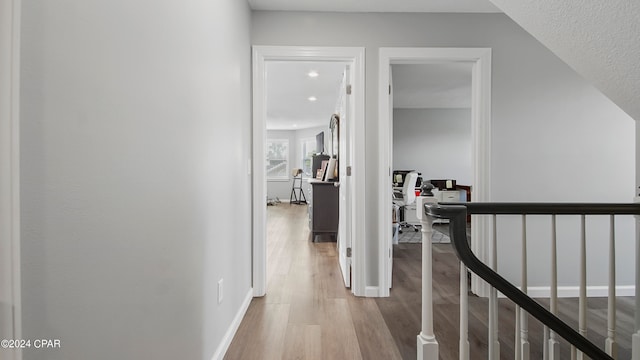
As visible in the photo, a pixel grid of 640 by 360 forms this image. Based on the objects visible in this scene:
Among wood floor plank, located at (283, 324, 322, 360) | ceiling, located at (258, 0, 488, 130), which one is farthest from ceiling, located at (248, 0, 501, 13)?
wood floor plank, located at (283, 324, 322, 360)

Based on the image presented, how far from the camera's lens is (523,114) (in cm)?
239

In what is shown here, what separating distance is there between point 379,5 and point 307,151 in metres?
7.07

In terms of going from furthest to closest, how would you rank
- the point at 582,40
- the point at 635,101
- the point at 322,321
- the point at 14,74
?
1. the point at 322,321
2. the point at 635,101
3. the point at 582,40
4. the point at 14,74

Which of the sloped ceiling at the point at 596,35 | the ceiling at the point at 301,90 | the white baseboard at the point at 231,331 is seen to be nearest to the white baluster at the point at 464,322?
the sloped ceiling at the point at 596,35

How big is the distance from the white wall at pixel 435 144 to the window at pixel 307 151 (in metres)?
3.29

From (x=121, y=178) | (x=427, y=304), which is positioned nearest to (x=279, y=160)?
(x=427, y=304)

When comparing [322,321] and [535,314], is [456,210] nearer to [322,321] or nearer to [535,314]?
[535,314]

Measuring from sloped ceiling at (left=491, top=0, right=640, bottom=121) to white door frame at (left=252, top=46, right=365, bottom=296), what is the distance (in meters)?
1.14

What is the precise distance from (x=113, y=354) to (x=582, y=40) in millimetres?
1984

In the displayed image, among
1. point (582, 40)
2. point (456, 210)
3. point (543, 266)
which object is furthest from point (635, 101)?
point (543, 266)

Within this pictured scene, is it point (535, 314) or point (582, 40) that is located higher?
point (582, 40)

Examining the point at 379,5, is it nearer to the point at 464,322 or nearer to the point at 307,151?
the point at 464,322

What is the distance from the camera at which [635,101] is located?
130 centimetres

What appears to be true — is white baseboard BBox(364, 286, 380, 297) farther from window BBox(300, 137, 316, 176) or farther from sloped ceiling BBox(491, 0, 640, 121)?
window BBox(300, 137, 316, 176)
